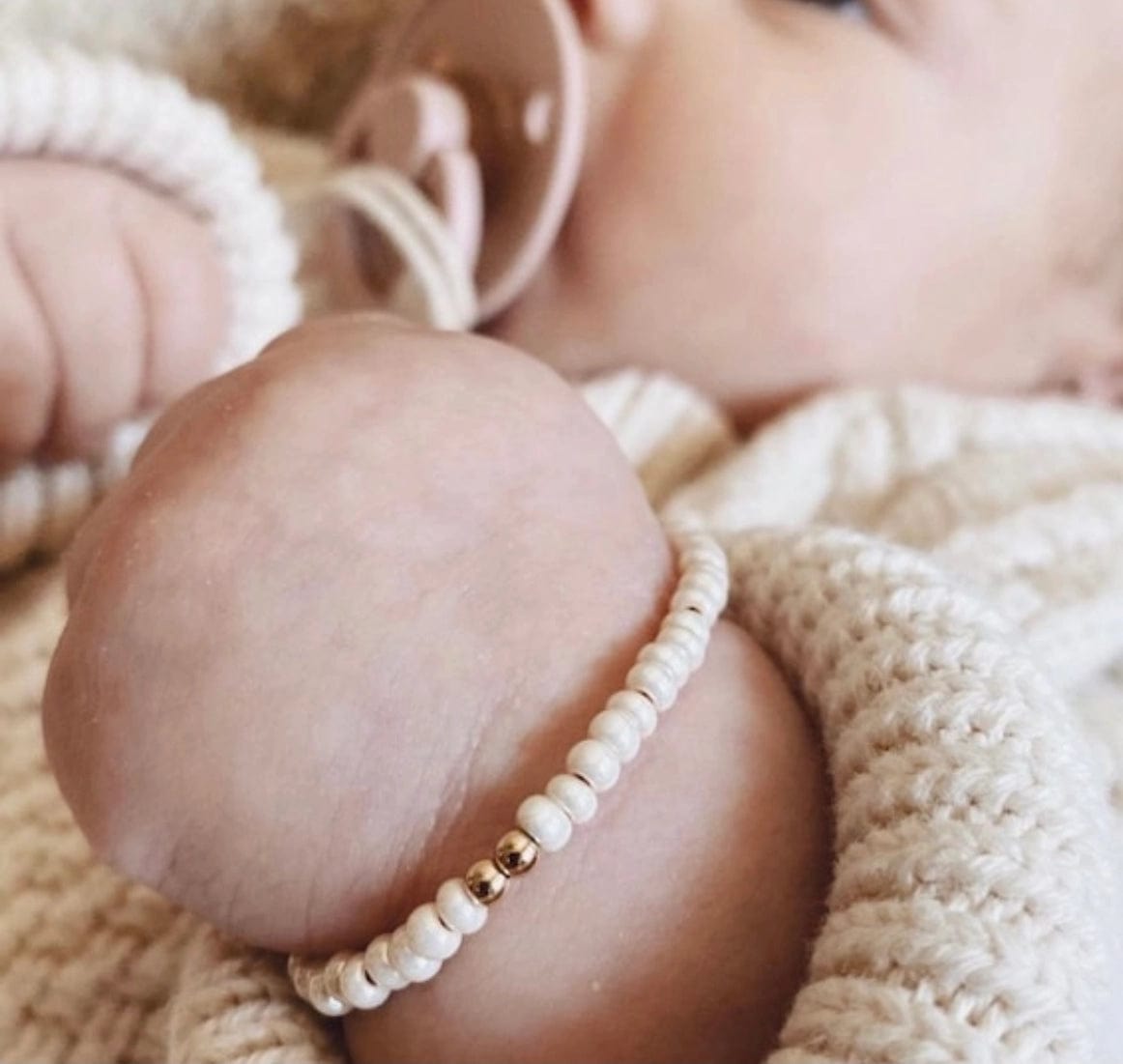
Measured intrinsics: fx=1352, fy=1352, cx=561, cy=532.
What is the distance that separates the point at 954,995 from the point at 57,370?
0.52m

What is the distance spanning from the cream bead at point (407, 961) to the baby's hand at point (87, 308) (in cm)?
→ 37

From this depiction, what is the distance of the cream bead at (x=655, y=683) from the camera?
0.45 metres

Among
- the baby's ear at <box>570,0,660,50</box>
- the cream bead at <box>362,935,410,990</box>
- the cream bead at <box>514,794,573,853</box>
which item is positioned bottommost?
the cream bead at <box>362,935,410,990</box>

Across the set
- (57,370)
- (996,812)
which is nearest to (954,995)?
(996,812)

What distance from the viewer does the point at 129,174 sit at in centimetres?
75

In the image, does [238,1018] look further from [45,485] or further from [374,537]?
[45,485]

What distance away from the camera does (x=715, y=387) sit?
0.88 m

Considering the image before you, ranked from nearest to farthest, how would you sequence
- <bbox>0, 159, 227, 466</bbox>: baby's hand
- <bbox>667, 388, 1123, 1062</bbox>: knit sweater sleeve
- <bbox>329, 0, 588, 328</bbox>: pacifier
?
1. <bbox>667, 388, 1123, 1062</bbox>: knit sweater sleeve
2. <bbox>0, 159, 227, 466</bbox>: baby's hand
3. <bbox>329, 0, 588, 328</bbox>: pacifier

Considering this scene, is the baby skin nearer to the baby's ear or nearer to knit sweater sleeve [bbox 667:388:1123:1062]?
knit sweater sleeve [bbox 667:388:1123:1062]

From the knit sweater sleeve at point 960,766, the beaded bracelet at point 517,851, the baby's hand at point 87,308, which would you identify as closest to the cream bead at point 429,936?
the beaded bracelet at point 517,851

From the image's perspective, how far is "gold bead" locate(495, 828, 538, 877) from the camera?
16.5 inches

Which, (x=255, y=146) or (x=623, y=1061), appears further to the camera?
(x=255, y=146)

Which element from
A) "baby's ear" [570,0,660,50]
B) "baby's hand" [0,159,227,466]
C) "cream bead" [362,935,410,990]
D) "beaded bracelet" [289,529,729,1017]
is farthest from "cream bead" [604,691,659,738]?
"baby's ear" [570,0,660,50]

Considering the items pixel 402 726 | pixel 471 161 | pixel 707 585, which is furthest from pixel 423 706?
pixel 471 161
